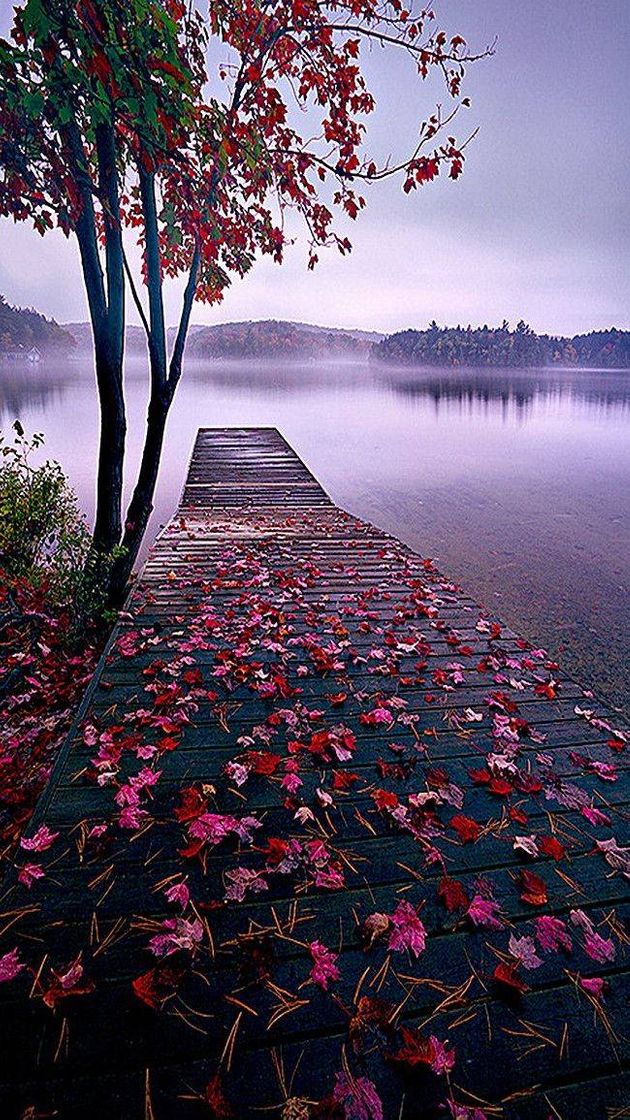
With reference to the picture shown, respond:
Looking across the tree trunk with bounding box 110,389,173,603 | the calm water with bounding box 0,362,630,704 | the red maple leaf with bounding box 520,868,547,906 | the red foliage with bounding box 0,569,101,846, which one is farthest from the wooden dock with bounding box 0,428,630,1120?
the calm water with bounding box 0,362,630,704

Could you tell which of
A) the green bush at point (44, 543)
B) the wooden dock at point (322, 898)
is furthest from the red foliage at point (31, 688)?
the wooden dock at point (322, 898)

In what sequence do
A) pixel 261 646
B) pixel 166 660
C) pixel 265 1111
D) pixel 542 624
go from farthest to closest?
pixel 542 624, pixel 261 646, pixel 166 660, pixel 265 1111

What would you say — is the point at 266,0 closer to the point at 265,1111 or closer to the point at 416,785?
the point at 416,785

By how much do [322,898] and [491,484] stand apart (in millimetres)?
17571

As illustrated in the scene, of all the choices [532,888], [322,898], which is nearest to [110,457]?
[322,898]

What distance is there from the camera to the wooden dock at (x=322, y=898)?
167 centimetres

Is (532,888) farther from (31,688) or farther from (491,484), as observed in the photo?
(491,484)

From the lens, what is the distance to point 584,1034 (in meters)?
1.79

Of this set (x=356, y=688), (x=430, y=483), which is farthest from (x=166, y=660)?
(x=430, y=483)

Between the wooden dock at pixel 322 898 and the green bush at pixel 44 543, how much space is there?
186 centimetres

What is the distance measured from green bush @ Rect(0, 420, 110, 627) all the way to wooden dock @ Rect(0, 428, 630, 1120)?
6.09ft

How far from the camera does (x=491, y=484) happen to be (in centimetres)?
1822

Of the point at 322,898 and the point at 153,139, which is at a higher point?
the point at 153,139

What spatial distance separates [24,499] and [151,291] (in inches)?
124
